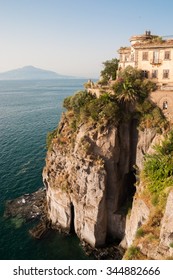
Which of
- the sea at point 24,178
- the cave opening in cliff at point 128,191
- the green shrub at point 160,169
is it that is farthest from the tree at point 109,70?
the sea at point 24,178

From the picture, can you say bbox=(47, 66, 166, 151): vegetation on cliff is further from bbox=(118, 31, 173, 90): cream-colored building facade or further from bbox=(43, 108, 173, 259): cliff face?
bbox=(118, 31, 173, 90): cream-colored building facade

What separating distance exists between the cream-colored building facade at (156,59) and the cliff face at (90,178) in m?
9.48

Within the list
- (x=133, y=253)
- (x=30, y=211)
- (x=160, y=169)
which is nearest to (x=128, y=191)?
(x=160, y=169)

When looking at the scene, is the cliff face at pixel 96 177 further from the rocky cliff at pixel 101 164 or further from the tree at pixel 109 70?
the tree at pixel 109 70

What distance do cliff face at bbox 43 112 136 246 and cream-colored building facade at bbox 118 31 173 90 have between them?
31.1ft

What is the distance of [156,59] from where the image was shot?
40594 millimetres

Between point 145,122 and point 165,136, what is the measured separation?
390cm

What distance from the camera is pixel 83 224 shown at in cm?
4038

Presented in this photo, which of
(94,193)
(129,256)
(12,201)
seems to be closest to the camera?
(129,256)

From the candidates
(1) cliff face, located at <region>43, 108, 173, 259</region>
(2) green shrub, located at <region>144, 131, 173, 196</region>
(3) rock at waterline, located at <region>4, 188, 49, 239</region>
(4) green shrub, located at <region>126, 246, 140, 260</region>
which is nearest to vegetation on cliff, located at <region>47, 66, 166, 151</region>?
(1) cliff face, located at <region>43, 108, 173, 259</region>

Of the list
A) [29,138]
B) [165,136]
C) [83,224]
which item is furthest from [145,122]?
[29,138]

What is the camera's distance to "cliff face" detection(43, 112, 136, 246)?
37250 mm

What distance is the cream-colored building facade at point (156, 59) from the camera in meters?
39.5
